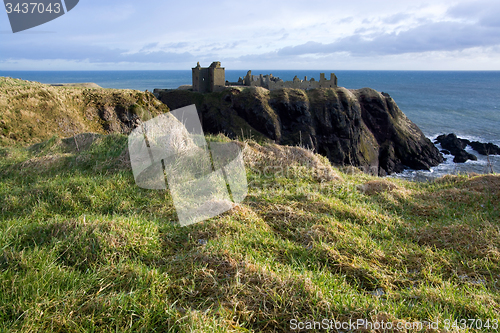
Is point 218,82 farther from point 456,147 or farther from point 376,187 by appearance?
point 376,187

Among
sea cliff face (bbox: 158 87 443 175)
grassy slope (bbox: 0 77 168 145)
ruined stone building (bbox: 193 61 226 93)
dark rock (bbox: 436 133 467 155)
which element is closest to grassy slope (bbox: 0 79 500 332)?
grassy slope (bbox: 0 77 168 145)

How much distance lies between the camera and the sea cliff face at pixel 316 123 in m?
50.0

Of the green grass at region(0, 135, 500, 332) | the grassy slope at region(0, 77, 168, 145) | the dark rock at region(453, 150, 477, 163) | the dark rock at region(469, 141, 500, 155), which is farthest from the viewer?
the dark rock at region(469, 141, 500, 155)

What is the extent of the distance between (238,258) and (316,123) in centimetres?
5070

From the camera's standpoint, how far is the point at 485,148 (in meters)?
41.2

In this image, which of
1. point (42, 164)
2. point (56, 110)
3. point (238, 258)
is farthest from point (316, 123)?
point (238, 258)

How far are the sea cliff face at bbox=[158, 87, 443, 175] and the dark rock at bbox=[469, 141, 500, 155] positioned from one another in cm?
585

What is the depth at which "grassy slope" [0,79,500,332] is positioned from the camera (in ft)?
8.28

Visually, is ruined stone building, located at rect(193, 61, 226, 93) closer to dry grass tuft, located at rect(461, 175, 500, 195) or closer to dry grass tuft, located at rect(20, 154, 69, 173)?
dry grass tuft, located at rect(20, 154, 69, 173)

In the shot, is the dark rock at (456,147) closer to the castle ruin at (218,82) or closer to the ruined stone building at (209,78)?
the castle ruin at (218,82)

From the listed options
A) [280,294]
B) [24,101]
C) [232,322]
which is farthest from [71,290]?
[24,101]

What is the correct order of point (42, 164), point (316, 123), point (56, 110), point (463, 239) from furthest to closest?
point (316, 123), point (56, 110), point (42, 164), point (463, 239)

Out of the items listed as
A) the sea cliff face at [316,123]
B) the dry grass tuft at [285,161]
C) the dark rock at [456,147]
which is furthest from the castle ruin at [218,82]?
the dry grass tuft at [285,161]

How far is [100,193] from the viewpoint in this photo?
5.43 metres
